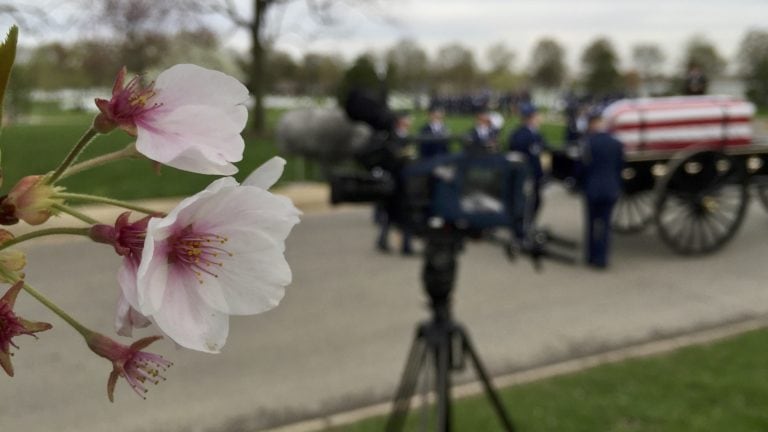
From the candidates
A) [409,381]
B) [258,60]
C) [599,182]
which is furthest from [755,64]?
[409,381]

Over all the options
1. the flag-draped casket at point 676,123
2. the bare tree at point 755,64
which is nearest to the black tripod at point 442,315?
the flag-draped casket at point 676,123

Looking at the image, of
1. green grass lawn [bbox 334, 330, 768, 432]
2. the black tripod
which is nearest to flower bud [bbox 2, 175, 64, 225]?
the black tripod

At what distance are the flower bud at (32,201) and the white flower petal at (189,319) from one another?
97 mm

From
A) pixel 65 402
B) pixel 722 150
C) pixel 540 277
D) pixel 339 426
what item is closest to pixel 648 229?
pixel 722 150

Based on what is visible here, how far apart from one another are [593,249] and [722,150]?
6.04 feet

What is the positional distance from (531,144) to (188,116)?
32.2 ft

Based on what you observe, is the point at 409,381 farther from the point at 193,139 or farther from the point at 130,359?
the point at 193,139

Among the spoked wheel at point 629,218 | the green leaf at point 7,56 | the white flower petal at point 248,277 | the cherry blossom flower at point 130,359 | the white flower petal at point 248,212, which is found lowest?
the spoked wheel at point 629,218

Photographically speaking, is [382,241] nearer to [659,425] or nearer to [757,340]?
[757,340]

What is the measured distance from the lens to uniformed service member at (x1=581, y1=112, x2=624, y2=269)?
8148mm

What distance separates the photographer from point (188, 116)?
1.84 ft

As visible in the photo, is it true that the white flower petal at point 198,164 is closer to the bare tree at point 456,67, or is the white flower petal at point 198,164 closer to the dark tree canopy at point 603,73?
the dark tree canopy at point 603,73

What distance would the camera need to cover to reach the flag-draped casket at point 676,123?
867 centimetres

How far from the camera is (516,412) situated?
4734 millimetres
